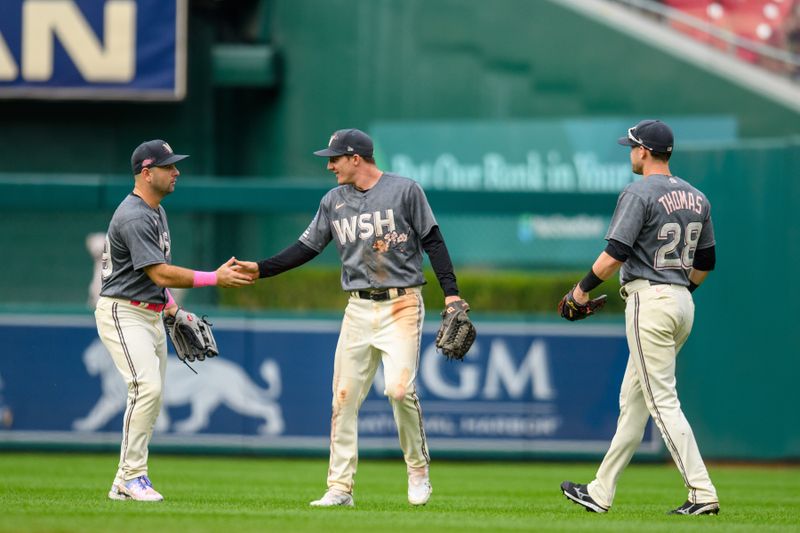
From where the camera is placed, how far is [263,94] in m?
17.3

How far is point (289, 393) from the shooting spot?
1132 cm

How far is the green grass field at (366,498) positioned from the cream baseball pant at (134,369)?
1.01ft

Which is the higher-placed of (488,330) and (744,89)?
(744,89)

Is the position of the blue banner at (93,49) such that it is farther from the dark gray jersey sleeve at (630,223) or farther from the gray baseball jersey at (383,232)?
the dark gray jersey sleeve at (630,223)

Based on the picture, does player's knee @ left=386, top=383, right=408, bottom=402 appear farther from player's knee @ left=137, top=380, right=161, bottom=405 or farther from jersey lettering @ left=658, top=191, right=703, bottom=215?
jersey lettering @ left=658, top=191, right=703, bottom=215

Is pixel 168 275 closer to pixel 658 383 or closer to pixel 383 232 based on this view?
pixel 383 232

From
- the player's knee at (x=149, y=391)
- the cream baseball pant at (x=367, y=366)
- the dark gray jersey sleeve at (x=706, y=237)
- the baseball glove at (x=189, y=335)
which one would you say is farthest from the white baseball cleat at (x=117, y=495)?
the dark gray jersey sleeve at (x=706, y=237)

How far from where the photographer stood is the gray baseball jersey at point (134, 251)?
22.5 feet

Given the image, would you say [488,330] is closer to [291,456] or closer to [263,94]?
[291,456]

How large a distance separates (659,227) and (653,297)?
0.37 m

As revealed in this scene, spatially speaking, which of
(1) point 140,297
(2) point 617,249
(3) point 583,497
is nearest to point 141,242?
(1) point 140,297

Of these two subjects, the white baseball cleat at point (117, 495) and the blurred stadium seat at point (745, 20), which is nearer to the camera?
the white baseball cleat at point (117, 495)

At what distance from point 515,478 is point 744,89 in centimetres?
802

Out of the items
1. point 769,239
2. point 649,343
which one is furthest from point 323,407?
point 649,343
